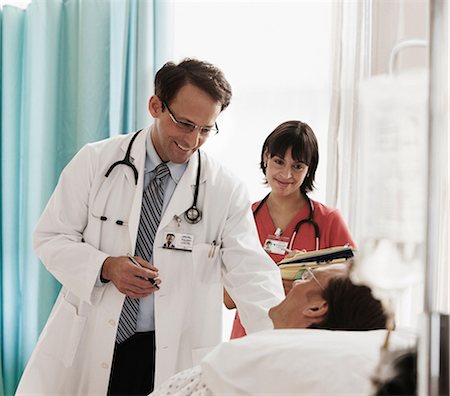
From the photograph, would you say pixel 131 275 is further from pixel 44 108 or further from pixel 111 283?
pixel 44 108

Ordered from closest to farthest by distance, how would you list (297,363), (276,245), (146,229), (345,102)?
(297,363) < (146,229) < (276,245) < (345,102)

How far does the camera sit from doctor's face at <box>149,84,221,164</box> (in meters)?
1.94

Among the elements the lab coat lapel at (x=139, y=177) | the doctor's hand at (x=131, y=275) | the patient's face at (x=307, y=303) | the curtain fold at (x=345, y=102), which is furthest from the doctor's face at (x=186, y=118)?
the curtain fold at (x=345, y=102)

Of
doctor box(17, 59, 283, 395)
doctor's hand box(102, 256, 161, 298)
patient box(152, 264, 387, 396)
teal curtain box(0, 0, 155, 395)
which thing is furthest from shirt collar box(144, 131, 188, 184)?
teal curtain box(0, 0, 155, 395)

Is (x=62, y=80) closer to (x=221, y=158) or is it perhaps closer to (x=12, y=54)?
(x=12, y=54)

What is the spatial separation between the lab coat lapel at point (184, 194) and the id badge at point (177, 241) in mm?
39

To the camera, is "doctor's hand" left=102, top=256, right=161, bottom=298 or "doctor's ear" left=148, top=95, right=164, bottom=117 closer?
"doctor's hand" left=102, top=256, right=161, bottom=298

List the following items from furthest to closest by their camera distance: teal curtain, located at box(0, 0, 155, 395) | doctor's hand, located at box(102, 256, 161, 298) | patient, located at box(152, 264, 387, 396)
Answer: teal curtain, located at box(0, 0, 155, 395) < doctor's hand, located at box(102, 256, 161, 298) < patient, located at box(152, 264, 387, 396)

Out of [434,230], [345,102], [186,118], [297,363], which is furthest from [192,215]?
[434,230]

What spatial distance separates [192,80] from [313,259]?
63 cm

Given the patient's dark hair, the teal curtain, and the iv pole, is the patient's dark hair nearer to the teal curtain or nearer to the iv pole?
the iv pole

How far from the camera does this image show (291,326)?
1544mm

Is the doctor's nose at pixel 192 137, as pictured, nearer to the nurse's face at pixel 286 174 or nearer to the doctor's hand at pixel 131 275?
the doctor's hand at pixel 131 275

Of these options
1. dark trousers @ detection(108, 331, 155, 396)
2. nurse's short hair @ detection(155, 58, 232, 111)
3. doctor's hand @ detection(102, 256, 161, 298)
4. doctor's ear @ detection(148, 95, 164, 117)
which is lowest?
dark trousers @ detection(108, 331, 155, 396)
